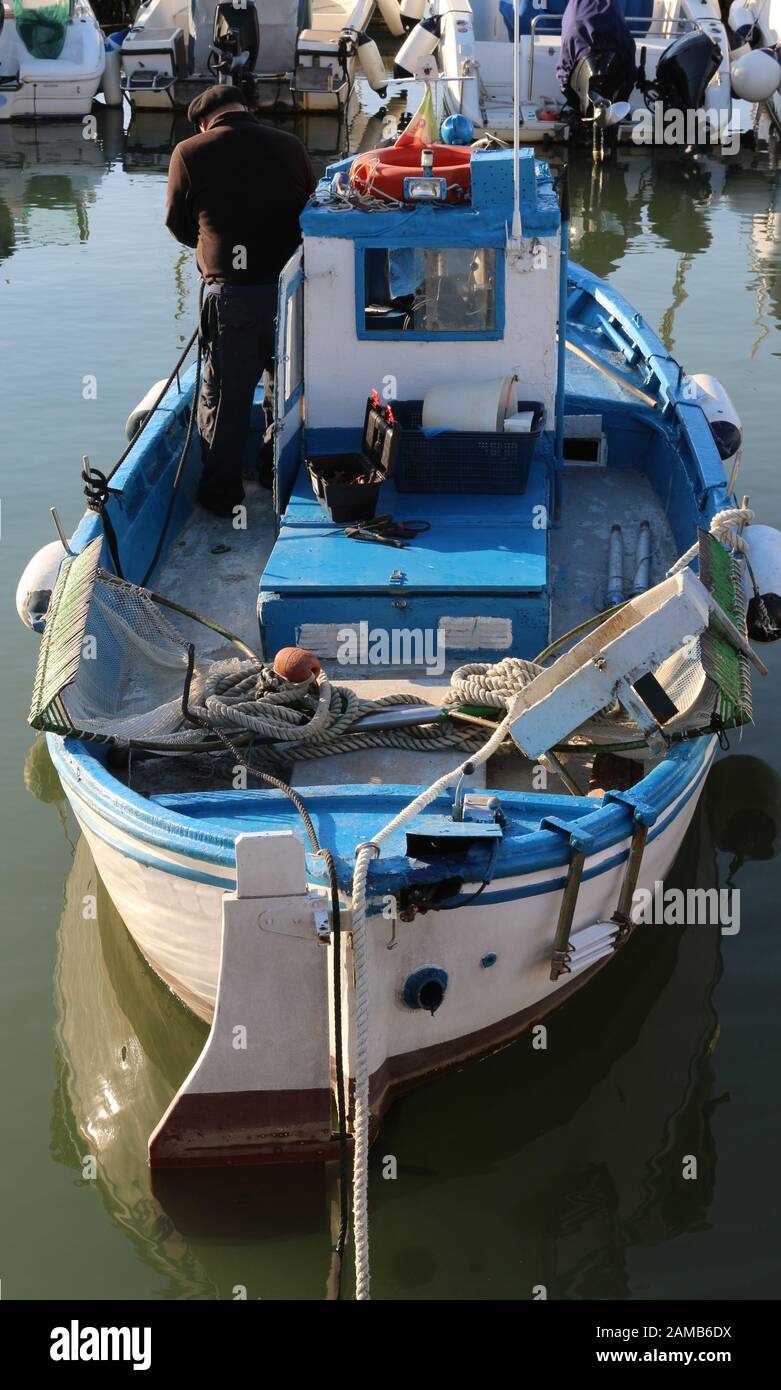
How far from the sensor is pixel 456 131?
807 centimetres

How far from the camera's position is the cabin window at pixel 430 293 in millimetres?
7406

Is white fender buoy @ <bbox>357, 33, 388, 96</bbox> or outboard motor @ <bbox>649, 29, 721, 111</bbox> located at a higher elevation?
white fender buoy @ <bbox>357, 33, 388, 96</bbox>

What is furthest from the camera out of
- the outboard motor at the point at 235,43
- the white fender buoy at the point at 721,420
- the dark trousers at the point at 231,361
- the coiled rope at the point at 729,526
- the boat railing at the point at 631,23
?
the outboard motor at the point at 235,43

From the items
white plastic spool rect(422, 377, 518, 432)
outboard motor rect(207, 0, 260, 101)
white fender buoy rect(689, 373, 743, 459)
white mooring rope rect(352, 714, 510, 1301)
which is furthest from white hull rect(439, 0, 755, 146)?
white mooring rope rect(352, 714, 510, 1301)

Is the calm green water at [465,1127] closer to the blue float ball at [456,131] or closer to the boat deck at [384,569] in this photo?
the boat deck at [384,569]

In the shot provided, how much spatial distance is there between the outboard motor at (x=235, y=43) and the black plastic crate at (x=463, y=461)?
15.7 meters

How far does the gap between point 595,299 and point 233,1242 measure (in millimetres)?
7668

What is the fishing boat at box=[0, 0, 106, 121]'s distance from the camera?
72.6 ft

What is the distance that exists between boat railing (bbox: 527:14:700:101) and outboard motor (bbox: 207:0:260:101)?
396cm

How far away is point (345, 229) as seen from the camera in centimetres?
732

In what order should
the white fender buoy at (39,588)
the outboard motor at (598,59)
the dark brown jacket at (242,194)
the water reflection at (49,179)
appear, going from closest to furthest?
the white fender buoy at (39,588) < the dark brown jacket at (242,194) < the water reflection at (49,179) < the outboard motor at (598,59)

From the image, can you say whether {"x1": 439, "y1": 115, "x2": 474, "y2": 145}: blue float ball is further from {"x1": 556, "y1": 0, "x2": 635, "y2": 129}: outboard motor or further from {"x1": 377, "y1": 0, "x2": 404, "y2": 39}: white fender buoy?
{"x1": 377, "y1": 0, "x2": 404, "y2": 39}: white fender buoy

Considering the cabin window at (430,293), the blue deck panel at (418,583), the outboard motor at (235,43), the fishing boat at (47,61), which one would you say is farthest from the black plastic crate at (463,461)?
the fishing boat at (47,61)
